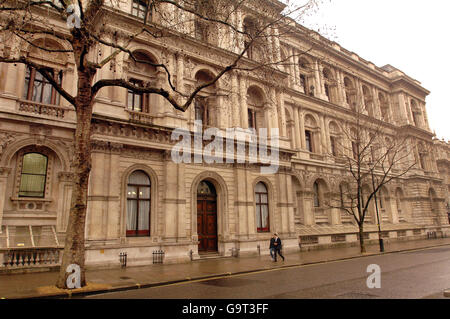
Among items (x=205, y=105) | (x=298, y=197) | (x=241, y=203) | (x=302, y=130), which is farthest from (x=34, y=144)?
(x=302, y=130)

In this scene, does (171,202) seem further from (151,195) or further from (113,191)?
(113,191)

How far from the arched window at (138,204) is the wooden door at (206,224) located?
3.53 metres

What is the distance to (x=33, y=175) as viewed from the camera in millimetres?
15891

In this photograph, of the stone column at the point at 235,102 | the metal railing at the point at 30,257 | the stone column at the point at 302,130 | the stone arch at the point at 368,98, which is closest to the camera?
the metal railing at the point at 30,257

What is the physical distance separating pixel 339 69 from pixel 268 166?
1921 cm

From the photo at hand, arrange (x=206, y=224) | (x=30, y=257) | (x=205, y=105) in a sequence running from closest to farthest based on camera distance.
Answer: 1. (x=30, y=257)
2. (x=206, y=224)
3. (x=205, y=105)

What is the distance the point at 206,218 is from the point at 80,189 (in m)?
11.0

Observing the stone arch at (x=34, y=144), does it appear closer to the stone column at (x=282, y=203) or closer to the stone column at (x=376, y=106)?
the stone column at (x=282, y=203)

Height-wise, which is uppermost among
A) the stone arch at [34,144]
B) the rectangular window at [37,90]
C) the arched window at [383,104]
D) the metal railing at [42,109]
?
the arched window at [383,104]

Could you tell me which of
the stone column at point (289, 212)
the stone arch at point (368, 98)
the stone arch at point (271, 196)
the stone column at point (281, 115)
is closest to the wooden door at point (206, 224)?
the stone arch at point (271, 196)

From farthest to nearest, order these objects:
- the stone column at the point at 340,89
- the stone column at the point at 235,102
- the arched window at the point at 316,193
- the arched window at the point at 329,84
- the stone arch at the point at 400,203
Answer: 1. the stone arch at the point at 400,203
2. the arched window at the point at 329,84
3. the stone column at the point at 340,89
4. the arched window at the point at 316,193
5. the stone column at the point at 235,102

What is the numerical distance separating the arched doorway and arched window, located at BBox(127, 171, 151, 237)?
3.52 meters

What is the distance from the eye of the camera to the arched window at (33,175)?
15617 mm
